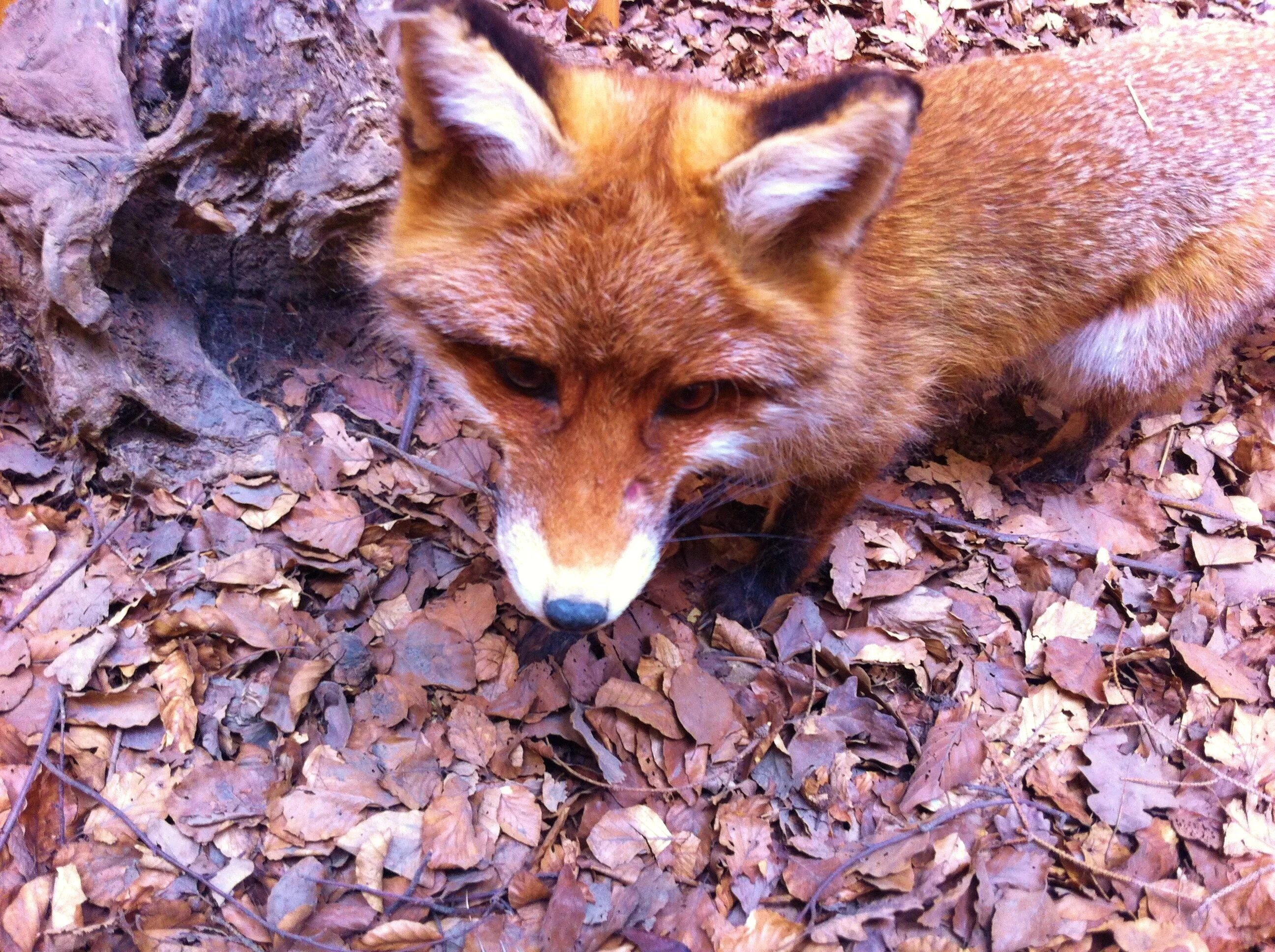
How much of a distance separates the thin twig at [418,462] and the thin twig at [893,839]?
197cm

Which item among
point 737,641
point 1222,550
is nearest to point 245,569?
point 737,641

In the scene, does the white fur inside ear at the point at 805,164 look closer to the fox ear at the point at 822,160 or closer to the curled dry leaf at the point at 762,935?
the fox ear at the point at 822,160

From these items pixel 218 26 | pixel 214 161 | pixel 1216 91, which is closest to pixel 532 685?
pixel 214 161

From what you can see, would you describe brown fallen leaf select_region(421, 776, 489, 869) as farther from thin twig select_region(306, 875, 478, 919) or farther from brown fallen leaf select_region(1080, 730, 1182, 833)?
brown fallen leaf select_region(1080, 730, 1182, 833)

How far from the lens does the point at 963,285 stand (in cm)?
259

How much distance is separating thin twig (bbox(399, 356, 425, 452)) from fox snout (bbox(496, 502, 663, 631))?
1.69 m

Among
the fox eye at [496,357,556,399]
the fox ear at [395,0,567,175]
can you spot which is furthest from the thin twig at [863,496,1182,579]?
the fox ear at [395,0,567,175]

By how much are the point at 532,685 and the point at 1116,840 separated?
79.7 inches

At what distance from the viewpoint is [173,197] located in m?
2.81

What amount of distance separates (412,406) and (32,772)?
1889 millimetres

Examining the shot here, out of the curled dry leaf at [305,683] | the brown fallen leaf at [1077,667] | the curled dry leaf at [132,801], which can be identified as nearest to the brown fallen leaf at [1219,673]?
the brown fallen leaf at [1077,667]

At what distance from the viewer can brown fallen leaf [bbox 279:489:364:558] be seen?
2.93 meters

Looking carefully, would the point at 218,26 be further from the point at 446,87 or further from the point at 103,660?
the point at 103,660

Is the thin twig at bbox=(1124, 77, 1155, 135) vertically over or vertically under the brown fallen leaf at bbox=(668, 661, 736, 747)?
over
